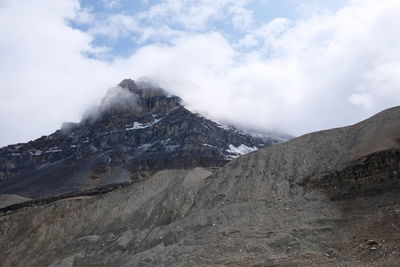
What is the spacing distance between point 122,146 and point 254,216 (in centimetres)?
13513

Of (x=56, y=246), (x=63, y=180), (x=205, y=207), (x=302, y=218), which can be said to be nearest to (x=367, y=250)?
(x=302, y=218)

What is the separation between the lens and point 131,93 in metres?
192

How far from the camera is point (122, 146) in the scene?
164 m

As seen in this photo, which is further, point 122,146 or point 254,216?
point 122,146

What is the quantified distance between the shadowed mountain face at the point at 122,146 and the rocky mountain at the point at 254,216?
82854 millimetres

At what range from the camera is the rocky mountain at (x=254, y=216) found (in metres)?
26.9

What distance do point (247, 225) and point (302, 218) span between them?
130 inches

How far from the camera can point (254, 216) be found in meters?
31.6

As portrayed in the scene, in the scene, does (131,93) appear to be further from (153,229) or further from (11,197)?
(153,229)

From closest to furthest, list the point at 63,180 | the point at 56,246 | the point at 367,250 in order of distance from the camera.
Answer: the point at 367,250 < the point at 56,246 < the point at 63,180

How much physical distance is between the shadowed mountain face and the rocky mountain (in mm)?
82854

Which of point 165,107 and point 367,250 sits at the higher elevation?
point 165,107

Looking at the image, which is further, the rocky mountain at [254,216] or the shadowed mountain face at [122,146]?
the shadowed mountain face at [122,146]

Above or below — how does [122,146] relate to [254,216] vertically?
above
